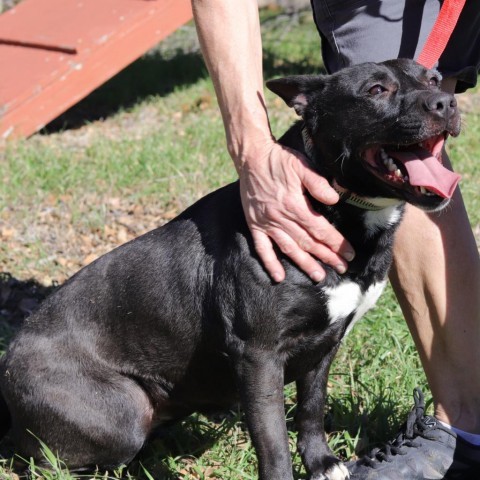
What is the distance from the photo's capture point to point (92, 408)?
9.26 ft

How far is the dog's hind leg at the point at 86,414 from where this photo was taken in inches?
111

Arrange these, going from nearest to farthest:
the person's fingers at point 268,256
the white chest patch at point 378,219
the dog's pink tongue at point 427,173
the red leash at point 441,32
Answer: the dog's pink tongue at point 427,173 < the person's fingers at point 268,256 < the white chest patch at point 378,219 < the red leash at point 441,32

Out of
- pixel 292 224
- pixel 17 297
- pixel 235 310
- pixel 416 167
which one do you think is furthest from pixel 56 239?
pixel 416 167

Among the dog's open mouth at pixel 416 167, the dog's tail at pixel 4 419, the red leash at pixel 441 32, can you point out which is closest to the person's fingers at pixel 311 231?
the dog's open mouth at pixel 416 167

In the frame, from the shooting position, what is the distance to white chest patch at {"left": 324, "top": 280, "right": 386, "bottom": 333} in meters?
2.56

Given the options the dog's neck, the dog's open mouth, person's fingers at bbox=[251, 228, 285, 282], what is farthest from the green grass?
the dog's open mouth

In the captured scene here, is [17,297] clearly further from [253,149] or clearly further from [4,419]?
[253,149]

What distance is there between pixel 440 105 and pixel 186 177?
10.0 feet

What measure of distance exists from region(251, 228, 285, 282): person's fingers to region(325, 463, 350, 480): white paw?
790mm

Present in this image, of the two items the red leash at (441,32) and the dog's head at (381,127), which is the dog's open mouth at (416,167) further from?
the red leash at (441,32)

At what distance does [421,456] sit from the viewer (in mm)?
2928

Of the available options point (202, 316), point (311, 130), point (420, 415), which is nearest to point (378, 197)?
point (311, 130)

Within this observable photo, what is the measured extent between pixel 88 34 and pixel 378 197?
4326 mm

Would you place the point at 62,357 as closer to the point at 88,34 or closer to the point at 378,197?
the point at 378,197
